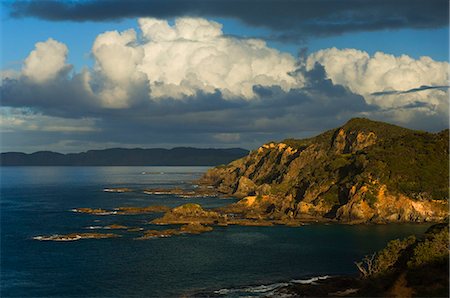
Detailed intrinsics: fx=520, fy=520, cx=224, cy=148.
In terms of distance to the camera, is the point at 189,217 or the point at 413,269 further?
the point at 189,217

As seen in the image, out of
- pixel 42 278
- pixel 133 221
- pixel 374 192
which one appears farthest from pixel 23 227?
pixel 374 192

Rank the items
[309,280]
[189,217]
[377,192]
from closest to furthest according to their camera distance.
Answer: [309,280], [189,217], [377,192]

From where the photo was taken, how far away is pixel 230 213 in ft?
608

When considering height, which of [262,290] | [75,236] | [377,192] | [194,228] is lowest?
[262,290]

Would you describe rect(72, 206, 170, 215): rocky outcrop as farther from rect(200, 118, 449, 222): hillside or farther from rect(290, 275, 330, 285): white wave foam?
rect(290, 275, 330, 285): white wave foam

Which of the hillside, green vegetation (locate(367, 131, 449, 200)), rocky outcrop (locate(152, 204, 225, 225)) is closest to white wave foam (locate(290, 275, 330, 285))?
rocky outcrop (locate(152, 204, 225, 225))

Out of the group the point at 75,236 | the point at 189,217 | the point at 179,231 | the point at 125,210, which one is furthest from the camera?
the point at 125,210

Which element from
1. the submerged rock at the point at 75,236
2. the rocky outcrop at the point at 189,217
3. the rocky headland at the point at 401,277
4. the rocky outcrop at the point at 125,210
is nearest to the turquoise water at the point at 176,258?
the submerged rock at the point at 75,236

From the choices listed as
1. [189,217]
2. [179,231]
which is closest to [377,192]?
[189,217]

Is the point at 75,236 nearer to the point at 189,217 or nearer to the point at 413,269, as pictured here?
the point at 189,217

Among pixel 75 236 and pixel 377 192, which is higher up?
pixel 377 192

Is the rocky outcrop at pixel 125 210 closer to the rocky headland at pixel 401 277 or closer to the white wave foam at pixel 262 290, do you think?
the white wave foam at pixel 262 290

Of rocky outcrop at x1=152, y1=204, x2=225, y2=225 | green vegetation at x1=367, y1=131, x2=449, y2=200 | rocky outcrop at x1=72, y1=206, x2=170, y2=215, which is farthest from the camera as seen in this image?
rocky outcrop at x1=72, y1=206, x2=170, y2=215

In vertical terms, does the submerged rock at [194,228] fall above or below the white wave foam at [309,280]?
above
